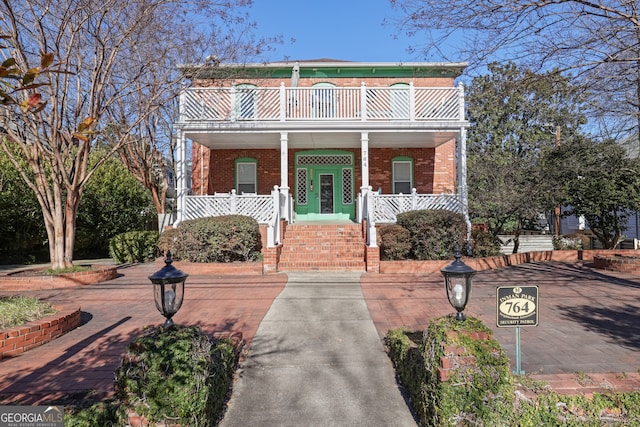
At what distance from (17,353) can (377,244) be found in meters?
7.95

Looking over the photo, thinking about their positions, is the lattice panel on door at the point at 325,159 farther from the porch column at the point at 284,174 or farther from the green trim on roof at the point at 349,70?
the green trim on roof at the point at 349,70

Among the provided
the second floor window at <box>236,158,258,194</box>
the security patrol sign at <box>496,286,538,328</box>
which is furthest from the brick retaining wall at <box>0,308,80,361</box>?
the second floor window at <box>236,158,258,194</box>

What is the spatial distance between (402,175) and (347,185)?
7.45 ft

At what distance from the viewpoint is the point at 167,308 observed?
137 inches

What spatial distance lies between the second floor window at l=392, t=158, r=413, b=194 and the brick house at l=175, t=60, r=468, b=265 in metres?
0.04

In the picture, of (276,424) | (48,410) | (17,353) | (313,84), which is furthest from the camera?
(313,84)

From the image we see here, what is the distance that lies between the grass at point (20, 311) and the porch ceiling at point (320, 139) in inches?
328

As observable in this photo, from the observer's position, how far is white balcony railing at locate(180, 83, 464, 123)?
12867 mm

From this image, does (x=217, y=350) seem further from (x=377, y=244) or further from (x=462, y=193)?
(x=462, y=193)

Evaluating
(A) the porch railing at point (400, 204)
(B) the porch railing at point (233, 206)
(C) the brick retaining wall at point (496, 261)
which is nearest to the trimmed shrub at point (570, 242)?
(C) the brick retaining wall at point (496, 261)

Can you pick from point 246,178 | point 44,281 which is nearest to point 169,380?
point 44,281

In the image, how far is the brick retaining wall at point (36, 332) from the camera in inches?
184

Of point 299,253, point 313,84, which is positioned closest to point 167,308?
point 299,253

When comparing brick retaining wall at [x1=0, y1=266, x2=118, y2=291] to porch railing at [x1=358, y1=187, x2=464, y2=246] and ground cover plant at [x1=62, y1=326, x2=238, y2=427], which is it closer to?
ground cover plant at [x1=62, y1=326, x2=238, y2=427]
